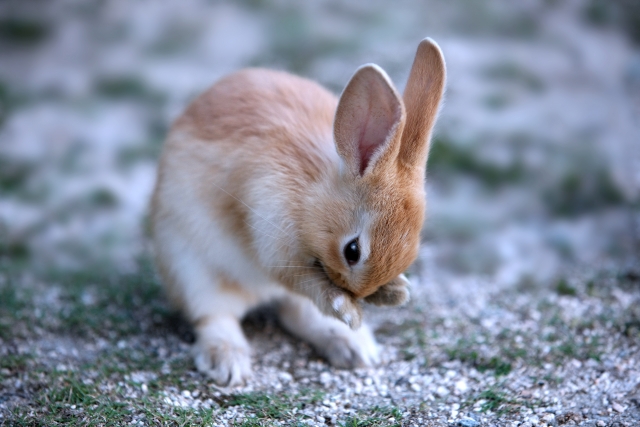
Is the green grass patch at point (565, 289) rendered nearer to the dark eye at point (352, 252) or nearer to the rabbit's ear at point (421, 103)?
the rabbit's ear at point (421, 103)

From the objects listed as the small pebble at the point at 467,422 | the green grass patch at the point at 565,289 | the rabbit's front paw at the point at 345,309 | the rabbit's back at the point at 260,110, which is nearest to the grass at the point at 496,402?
the small pebble at the point at 467,422

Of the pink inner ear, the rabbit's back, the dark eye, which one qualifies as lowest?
the dark eye

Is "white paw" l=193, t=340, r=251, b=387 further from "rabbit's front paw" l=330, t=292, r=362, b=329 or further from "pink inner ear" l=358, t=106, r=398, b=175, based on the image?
"pink inner ear" l=358, t=106, r=398, b=175

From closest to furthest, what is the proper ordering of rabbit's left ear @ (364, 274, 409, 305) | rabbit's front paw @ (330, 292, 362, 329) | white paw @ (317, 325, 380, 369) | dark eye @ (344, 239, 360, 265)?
dark eye @ (344, 239, 360, 265), rabbit's front paw @ (330, 292, 362, 329), rabbit's left ear @ (364, 274, 409, 305), white paw @ (317, 325, 380, 369)

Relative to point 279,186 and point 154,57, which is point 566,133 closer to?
point 279,186

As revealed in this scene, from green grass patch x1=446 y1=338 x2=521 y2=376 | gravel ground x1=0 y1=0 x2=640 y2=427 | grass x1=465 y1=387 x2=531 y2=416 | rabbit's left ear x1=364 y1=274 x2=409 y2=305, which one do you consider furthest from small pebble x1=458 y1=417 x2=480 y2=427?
rabbit's left ear x1=364 y1=274 x2=409 y2=305

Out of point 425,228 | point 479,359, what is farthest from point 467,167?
point 479,359

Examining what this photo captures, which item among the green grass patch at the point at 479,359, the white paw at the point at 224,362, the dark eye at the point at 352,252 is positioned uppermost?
the dark eye at the point at 352,252
